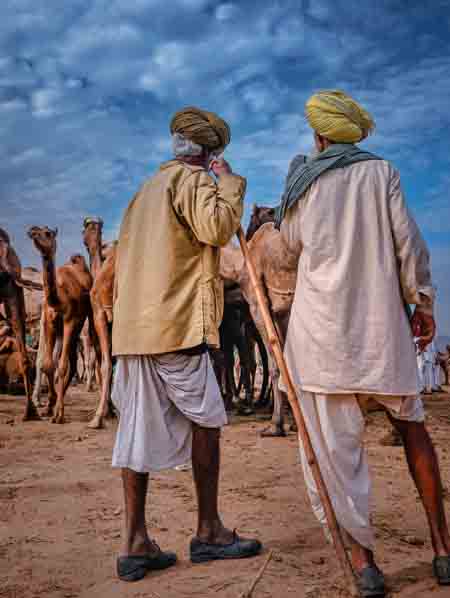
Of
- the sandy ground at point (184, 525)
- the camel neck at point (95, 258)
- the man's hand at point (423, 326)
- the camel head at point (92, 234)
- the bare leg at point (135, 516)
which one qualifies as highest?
the camel head at point (92, 234)

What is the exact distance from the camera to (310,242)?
2762 millimetres

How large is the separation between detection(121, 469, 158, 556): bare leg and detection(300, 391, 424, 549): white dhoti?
0.84 m

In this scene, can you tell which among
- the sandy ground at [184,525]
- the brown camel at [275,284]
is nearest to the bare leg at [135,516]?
the sandy ground at [184,525]

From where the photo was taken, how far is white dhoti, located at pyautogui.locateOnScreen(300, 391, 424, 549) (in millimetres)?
2590

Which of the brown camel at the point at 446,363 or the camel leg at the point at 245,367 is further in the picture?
the brown camel at the point at 446,363

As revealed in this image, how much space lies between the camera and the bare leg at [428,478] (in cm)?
264

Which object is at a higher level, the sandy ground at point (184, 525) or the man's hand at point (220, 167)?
the man's hand at point (220, 167)

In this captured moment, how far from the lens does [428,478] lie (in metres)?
2.66

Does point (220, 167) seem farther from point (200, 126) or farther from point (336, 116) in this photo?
point (336, 116)

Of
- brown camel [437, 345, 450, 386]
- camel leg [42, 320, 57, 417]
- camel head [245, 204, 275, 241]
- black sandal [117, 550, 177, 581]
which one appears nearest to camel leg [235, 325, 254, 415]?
camel head [245, 204, 275, 241]

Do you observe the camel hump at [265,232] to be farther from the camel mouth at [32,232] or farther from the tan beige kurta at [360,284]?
the tan beige kurta at [360,284]

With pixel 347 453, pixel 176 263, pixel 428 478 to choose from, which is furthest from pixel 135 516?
pixel 428 478

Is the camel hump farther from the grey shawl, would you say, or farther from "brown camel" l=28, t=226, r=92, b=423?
the grey shawl

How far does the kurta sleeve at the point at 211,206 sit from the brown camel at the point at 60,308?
6.00 meters
